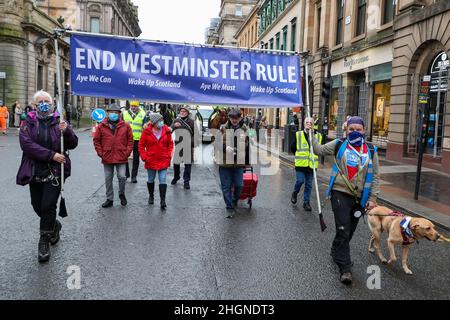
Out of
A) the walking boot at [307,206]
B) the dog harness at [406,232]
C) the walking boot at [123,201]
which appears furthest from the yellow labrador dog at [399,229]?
the walking boot at [123,201]

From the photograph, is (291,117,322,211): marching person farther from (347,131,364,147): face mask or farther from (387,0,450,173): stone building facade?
(387,0,450,173): stone building facade

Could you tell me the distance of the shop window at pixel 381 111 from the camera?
773 inches

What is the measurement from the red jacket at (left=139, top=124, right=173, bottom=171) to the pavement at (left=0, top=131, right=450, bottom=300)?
0.78 metres

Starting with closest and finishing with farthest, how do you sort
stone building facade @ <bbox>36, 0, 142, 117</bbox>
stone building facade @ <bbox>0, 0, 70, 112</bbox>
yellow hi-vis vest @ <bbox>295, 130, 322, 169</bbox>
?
yellow hi-vis vest @ <bbox>295, 130, 322, 169</bbox> < stone building facade @ <bbox>0, 0, 70, 112</bbox> < stone building facade @ <bbox>36, 0, 142, 117</bbox>

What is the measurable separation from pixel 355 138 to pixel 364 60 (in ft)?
59.8

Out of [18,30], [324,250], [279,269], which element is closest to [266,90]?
[324,250]

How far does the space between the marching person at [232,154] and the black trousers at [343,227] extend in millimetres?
2766

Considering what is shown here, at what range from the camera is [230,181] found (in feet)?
25.0

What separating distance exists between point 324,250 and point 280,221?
164cm

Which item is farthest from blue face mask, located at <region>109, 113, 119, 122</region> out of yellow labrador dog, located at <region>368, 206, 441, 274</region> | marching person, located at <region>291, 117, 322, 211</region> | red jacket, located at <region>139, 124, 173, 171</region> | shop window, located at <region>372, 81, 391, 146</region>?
shop window, located at <region>372, 81, 391, 146</region>

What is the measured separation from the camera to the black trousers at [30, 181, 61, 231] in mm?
5059

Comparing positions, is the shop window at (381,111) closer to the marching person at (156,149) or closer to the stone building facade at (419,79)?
the stone building facade at (419,79)

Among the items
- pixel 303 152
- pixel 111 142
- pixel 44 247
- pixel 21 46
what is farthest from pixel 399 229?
pixel 21 46

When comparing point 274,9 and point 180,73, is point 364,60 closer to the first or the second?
point 180,73
